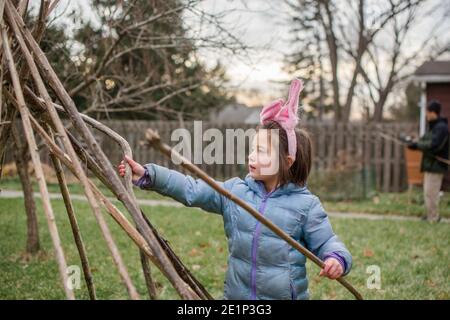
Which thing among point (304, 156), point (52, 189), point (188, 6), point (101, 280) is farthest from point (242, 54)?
point (52, 189)

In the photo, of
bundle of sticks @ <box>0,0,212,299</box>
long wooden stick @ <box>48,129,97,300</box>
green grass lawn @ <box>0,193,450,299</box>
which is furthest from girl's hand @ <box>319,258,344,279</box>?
green grass lawn @ <box>0,193,450,299</box>

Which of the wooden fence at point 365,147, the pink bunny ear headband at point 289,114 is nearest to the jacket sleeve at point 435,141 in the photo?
the wooden fence at point 365,147

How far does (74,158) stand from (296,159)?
1.08m

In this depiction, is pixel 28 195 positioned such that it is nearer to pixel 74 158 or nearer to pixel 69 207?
pixel 69 207

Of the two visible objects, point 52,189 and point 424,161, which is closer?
point 424,161

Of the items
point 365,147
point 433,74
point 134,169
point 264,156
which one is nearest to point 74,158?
point 134,169

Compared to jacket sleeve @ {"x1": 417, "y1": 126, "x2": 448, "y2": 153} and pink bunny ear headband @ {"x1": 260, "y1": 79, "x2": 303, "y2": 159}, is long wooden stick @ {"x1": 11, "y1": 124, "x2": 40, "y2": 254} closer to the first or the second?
pink bunny ear headband @ {"x1": 260, "y1": 79, "x2": 303, "y2": 159}

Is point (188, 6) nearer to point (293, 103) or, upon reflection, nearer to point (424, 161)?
point (293, 103)

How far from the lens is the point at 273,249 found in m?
2.49

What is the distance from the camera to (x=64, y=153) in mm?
2242

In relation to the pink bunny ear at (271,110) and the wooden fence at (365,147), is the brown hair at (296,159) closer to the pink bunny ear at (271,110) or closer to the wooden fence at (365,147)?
Answer: the pink bunny ear at (271,110)

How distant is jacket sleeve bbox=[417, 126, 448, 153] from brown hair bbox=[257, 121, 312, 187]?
22.3 ft
